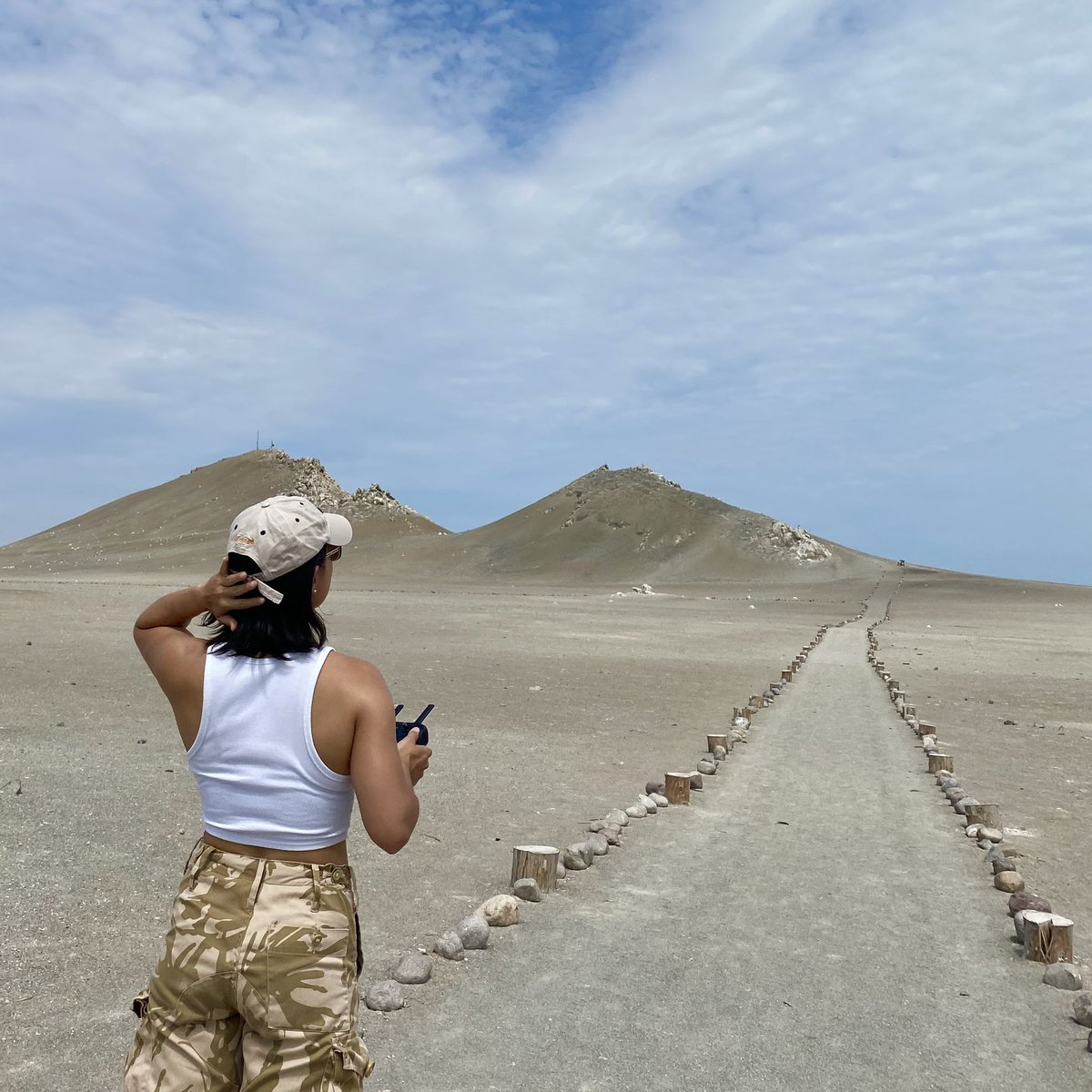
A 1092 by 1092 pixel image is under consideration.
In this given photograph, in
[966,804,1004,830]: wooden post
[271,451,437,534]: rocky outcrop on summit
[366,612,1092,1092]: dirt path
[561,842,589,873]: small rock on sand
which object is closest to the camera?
[366,612,1092,1092]: dirt path

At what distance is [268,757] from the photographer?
1.97 m

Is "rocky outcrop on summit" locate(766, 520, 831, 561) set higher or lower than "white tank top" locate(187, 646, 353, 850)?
higher

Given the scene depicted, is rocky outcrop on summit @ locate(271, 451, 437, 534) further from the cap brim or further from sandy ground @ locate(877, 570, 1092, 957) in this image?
the cap brim

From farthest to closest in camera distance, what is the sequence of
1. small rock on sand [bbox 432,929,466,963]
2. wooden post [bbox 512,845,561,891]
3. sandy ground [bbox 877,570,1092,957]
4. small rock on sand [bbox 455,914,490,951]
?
sandy ground [bbox 877,570,1092,957], wooden post [bbox 512,845,561,891], small rock on sand [bbox 455,914,490,951], small rock on sand [bbox 432,929,466,963]

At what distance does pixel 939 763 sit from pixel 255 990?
8.04 m

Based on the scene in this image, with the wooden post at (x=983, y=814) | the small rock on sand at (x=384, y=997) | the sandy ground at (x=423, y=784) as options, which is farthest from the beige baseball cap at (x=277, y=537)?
the wooden post at (x=983, y=814)

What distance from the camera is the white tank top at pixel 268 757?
196 cm

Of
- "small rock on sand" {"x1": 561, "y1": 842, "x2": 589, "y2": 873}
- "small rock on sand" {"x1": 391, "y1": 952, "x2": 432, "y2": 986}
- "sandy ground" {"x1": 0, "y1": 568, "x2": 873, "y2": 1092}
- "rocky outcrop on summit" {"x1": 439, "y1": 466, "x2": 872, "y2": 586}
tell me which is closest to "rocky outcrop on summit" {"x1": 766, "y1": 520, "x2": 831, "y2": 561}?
"rocky outcrop on summit" {"x1": 439, "y1": 466, "x2": 872, "y2": 586}

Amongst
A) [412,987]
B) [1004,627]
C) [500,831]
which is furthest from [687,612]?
[412,987]

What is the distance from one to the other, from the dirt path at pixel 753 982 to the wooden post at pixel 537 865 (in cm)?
11

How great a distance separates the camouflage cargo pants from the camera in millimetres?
1922

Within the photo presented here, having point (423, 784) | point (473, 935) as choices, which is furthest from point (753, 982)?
point (423, 784)

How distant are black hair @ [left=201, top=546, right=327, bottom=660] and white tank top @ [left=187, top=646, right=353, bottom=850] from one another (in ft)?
0.06

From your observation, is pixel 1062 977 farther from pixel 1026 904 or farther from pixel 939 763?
pixel 939 763
